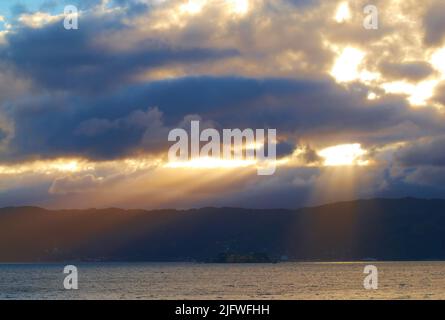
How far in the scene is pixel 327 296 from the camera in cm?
12850
